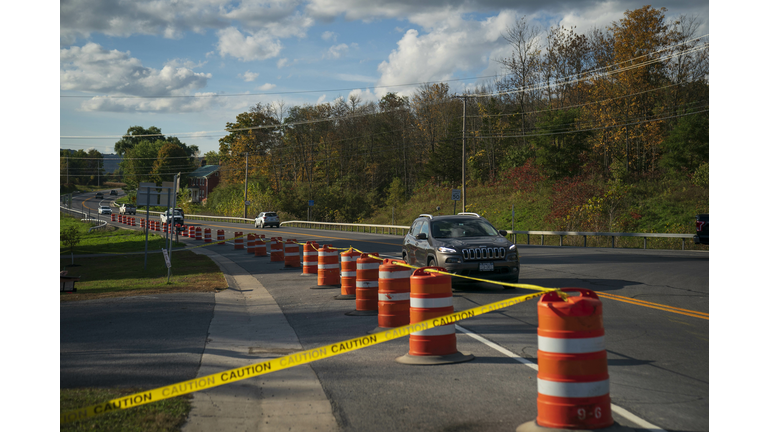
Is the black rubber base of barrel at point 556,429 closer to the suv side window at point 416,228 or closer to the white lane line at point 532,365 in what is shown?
the white lane line at point 532,365

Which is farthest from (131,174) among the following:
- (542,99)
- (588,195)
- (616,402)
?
(616,402)

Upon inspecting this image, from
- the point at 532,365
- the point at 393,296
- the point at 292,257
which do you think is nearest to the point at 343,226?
the point at 292,257

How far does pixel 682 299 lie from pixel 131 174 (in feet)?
445

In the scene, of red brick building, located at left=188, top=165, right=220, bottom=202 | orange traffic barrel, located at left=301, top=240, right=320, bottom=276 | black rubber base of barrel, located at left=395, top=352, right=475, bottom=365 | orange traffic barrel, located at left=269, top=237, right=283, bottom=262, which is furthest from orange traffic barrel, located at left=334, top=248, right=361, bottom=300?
red brick building, located at left=188, top=165, right=220, bottom=202

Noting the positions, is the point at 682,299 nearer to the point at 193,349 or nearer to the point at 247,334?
the point at 247,334

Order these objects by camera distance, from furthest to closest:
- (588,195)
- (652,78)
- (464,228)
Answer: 1. (652,78)
2. (588,195)
3. (464,228)

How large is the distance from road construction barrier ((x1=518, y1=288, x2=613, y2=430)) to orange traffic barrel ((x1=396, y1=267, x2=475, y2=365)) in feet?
7.56

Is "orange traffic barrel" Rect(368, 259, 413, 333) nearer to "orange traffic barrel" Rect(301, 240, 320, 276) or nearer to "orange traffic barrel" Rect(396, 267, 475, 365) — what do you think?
"orange traffic barrel" Rect(396, 267, 475, 365)

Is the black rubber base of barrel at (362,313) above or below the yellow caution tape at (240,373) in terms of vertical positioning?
below

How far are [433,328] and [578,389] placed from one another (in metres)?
2.60

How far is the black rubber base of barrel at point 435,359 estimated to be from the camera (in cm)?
671

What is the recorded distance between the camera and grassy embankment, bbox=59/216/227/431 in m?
4.84

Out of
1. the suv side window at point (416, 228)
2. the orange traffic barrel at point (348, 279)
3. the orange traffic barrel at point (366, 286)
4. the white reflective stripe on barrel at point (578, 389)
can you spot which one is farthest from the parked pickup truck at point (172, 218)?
the white reflective stripe on barrel at point (578, 389)

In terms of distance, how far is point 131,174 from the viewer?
13150 centimetres
